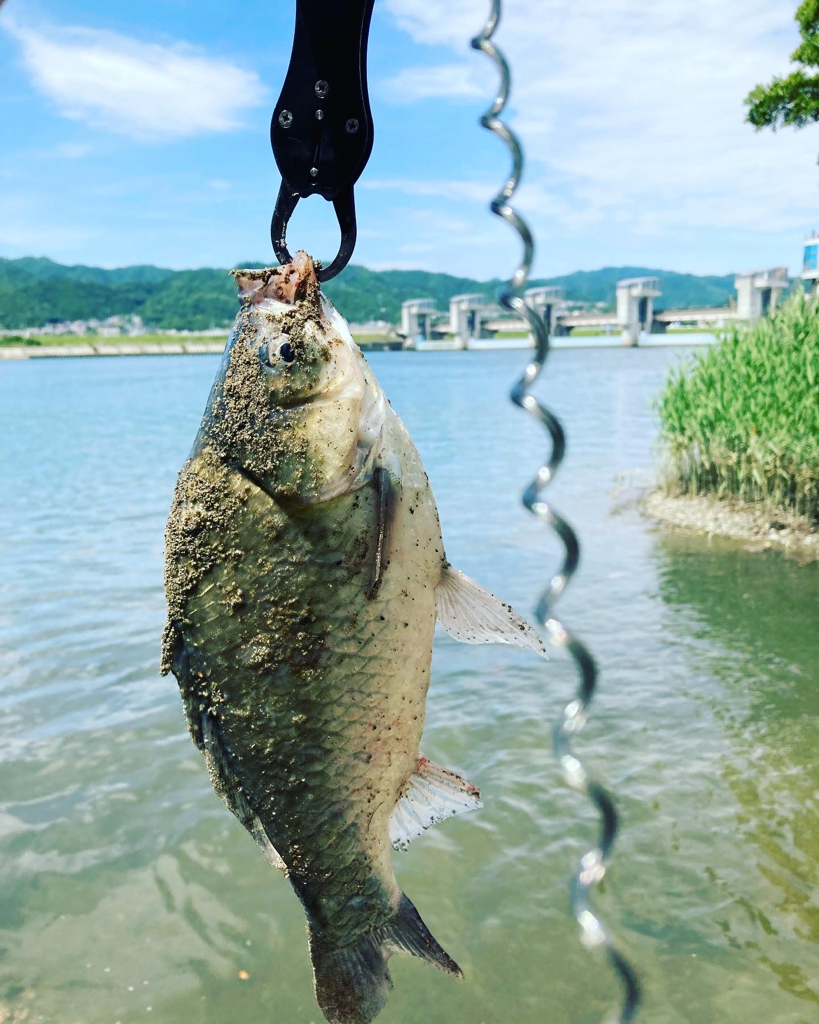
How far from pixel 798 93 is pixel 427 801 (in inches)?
906

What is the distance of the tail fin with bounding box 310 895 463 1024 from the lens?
1.83 meters

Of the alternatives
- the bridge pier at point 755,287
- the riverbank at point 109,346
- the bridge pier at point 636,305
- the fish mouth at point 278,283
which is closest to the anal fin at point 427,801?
the fish mouth at point 278,283

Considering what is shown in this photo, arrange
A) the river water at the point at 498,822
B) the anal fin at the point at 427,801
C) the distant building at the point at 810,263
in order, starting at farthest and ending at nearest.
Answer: the distant building at the point at 810,263 → the river water at the point at 498,822 → the anal fin at the point at 427,801

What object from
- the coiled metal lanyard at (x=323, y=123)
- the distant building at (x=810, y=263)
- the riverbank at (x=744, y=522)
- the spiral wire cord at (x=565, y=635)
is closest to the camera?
the coiled metal lanyard at (x=323, y=123)

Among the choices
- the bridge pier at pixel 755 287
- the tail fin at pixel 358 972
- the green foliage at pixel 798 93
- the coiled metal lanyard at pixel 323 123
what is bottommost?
the tail fin at pixel 358 972

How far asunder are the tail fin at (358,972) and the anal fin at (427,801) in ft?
0.66

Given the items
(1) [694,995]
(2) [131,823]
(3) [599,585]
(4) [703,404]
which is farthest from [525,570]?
(1) [694,995]

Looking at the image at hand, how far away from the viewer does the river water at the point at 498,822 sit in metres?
5.76

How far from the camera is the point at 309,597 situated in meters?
1.64

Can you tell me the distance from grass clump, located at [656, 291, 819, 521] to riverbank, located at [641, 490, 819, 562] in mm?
210

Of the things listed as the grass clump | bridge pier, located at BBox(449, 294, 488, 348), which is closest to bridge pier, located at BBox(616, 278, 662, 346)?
bridge pier, located at BBox(449, 294, 488, 348)

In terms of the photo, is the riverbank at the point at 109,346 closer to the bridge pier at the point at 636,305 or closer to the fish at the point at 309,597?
the bridge pier at the point at 636,305

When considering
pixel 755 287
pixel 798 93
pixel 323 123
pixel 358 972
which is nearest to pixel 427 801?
pixel 358 972

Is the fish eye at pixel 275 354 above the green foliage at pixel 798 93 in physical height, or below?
below
